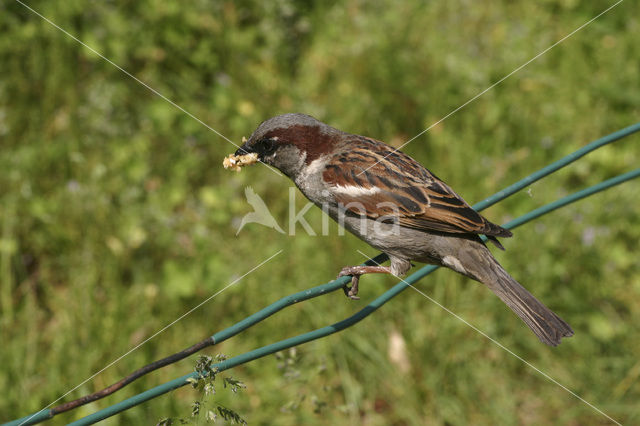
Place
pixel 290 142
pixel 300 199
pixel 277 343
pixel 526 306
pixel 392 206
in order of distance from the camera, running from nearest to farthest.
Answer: pixel 277 343, pixel 526 306, pixel 392 206, pixel 290 142, pixel 300 199

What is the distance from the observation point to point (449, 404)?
140 inches

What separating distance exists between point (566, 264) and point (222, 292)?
222cm

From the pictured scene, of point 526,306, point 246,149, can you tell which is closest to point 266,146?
point 246,149

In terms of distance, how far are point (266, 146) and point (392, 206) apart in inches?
27.3

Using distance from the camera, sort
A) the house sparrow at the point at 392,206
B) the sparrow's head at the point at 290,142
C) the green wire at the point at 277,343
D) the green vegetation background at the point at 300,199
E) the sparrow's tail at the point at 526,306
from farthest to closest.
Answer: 1. the green vegetation background at the point at 300,199
2. the sparrow's head at the point at 290,142
3. the house sparrow at the point at 392,206
4. the sparrow's tail at the point at 526,306
5. the green wire at the point at 277,343

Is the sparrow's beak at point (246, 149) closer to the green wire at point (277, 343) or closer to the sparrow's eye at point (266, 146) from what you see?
the sparrow's eye at point (266, 146)

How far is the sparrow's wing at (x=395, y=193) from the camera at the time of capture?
9.22ft

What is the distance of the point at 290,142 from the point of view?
306cm

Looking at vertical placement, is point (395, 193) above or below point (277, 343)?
above

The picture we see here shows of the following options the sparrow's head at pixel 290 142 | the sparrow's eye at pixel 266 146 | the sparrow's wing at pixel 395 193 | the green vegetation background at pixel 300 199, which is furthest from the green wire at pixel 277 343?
the sparrow's eye at pixel 266 146

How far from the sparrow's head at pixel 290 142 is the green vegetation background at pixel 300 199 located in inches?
37.5

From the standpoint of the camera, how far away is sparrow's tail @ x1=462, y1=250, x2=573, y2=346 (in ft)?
8.26

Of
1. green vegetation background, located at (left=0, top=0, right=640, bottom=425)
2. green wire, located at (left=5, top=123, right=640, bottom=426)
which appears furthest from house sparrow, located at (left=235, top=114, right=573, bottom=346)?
green vegetation background, located at (left=0, top=0, right=640, bottom=425)

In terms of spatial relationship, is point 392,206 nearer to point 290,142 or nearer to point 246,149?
point 290,142
